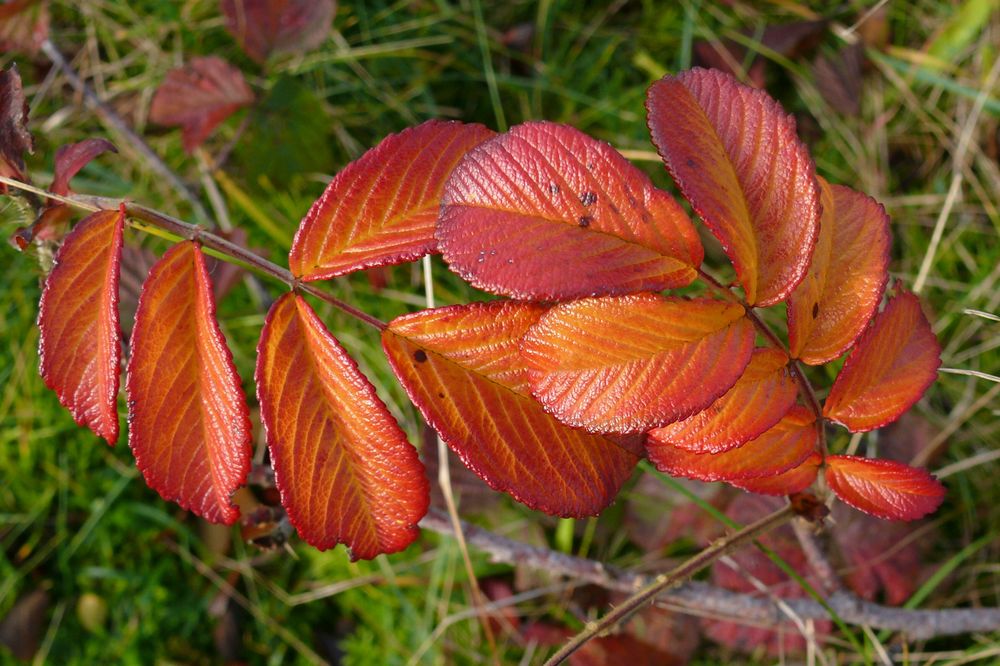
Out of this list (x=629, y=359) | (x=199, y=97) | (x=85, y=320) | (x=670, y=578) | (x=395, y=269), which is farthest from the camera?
(x=395, y=269)

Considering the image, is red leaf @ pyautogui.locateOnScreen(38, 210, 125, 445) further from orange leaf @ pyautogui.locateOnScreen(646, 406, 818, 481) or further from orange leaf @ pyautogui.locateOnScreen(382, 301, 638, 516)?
orange leaf @ pyautogui.locateOnScreen(646, 406, 818, 481)

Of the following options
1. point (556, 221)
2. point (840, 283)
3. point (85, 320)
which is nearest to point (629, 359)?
point (556, 221)

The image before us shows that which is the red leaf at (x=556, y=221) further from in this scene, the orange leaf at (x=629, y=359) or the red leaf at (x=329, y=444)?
the red leaf at (x=329, y=444)

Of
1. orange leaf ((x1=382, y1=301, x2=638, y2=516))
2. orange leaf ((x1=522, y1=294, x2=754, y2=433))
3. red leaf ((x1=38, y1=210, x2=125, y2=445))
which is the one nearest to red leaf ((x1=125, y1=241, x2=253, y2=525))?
red leaf ((x1=38, y1=210, x2=125, y2=445))

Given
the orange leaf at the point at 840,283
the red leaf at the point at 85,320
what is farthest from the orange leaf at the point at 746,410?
the red leaf at the point at 85,320

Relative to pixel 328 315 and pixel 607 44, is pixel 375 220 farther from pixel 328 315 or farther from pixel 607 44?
pixel 607 44

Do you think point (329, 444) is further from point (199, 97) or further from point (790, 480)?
point (199, 97)
